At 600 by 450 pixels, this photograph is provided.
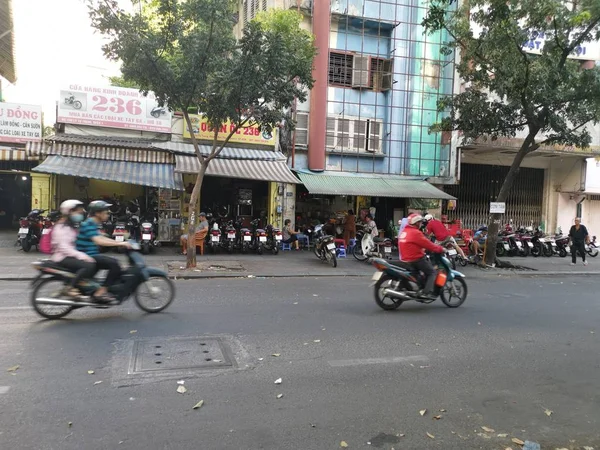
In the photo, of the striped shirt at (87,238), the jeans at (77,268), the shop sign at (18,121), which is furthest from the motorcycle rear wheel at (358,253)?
the shop sign at (18,121)

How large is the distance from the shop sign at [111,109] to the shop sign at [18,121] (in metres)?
1.08

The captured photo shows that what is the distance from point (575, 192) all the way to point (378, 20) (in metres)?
12.1

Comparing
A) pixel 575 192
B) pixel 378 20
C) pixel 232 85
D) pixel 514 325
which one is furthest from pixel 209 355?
pixel 575 192

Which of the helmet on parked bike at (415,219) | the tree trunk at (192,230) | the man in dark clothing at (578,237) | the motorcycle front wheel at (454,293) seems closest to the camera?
the helmet on parked bike at (415,219)

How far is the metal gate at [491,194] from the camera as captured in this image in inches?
797

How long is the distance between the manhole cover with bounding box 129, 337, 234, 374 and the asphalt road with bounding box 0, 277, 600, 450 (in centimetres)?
3

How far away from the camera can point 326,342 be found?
5613 mm

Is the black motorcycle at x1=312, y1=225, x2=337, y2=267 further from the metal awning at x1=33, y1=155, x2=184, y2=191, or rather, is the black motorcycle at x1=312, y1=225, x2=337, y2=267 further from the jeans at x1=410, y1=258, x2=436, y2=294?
Answer: the jeans at x1=410, y1=258, x2=436, y2=294

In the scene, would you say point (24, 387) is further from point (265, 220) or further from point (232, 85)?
point (265, 220)

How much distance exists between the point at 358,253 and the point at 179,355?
10.6 meters

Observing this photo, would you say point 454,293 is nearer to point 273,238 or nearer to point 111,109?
point 273,238

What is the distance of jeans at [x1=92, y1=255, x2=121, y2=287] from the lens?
20.6 feet

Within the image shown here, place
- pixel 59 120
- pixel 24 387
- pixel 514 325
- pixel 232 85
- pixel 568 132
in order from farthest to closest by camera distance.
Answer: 1. pixel 59 120
2. pixel 568 132
3. pixel 232 85
4. pixel 514 325
5. pixel 24 387

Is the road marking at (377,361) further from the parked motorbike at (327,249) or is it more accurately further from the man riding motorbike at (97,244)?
the parked motorbike at (327,249)
